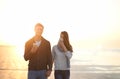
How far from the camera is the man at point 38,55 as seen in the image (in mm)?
5059

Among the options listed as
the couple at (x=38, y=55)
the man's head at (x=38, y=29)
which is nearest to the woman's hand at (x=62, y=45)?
the couple at (x=38, y=55)

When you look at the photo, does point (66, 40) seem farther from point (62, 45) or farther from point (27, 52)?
point (27, 52)

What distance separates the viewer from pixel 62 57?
5.33 m

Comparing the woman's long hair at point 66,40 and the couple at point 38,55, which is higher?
the woman's long hair at point 66,40

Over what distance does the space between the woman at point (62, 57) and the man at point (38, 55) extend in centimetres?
19

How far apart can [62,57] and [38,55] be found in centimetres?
37

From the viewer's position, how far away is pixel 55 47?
5352 mm

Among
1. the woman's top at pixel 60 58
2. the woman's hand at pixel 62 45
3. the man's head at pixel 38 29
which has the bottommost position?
the woman's top at pixel 60 58

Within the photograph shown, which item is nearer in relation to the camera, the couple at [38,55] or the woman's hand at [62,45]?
the couple at [38,55]

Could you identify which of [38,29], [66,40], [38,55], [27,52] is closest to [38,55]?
[38,55]

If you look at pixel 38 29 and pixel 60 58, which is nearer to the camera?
pixel 38 29

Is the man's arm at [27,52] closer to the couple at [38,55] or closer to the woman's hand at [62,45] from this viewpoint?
the couple at [38,55]

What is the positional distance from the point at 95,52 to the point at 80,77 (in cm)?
554

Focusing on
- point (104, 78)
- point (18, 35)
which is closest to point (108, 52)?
point (18, 35)
